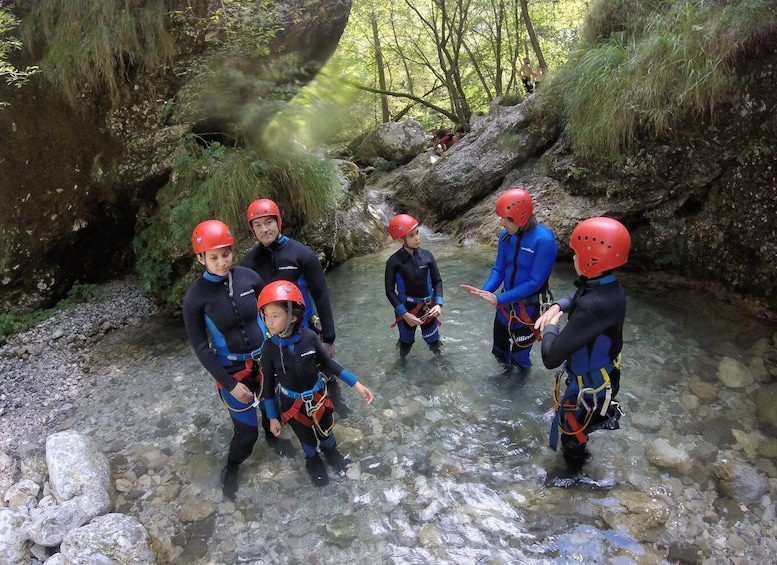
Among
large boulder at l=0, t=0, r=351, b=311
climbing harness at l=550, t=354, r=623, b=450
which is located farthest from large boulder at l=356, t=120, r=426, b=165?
climbing harness at l=550, t=354, r=623, b=450

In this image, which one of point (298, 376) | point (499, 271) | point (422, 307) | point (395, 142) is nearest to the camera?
point (298, 376)

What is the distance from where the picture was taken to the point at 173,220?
6.87 meters

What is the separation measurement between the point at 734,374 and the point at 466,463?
10.2 ft

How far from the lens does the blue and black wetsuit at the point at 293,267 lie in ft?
14.1

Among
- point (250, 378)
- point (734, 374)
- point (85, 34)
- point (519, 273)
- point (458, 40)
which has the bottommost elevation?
→ point (734, 374)

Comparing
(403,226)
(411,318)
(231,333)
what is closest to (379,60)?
(403,226)

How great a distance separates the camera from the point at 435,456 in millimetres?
4086

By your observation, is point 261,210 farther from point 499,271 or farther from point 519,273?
point 519,273

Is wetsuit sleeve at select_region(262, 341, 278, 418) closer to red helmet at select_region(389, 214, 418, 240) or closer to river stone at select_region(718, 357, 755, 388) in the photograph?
red helmet at select_region(389, 214, 418, 240)

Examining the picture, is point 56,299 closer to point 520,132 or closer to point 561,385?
point 561,385

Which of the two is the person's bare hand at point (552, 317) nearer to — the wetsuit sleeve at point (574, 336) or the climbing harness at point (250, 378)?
the wetsuit sleeve at point (574, 336)

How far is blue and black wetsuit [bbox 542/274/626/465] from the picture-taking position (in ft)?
9.61

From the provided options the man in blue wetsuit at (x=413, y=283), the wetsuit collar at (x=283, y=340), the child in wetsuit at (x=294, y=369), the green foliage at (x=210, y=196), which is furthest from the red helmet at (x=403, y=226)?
the green foliage at (x=210, y=196)

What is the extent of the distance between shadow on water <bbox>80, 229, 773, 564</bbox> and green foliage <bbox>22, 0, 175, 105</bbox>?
4.51m
